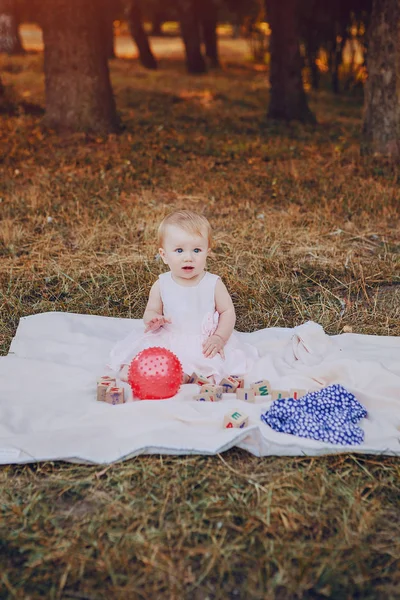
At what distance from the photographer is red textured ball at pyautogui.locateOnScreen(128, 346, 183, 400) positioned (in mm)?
3326

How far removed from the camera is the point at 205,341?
3.79 m

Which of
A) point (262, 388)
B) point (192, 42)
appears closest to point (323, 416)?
point (262, 388)

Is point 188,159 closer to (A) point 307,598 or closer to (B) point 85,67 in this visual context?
(B) point 85,67

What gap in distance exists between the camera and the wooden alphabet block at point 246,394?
3422 mm

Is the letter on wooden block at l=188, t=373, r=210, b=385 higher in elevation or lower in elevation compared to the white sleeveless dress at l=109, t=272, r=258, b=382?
lower

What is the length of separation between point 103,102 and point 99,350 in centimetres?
594

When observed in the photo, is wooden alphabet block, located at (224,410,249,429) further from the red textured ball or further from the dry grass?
the red textured ball

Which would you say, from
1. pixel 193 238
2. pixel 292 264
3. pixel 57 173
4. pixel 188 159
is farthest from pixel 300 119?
pixel 193 238

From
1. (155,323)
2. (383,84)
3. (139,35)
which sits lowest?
(155,323)

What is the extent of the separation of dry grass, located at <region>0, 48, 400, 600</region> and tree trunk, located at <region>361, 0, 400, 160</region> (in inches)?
14.1

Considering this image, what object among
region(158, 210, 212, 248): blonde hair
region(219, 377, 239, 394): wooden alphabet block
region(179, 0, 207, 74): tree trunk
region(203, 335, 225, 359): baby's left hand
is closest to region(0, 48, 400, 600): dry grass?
region(219, 377, 239, 394): wooden alphabet block

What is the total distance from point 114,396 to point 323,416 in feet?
3.57

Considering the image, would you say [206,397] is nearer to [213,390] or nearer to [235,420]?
[213,390]

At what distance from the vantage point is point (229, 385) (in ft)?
11.6
